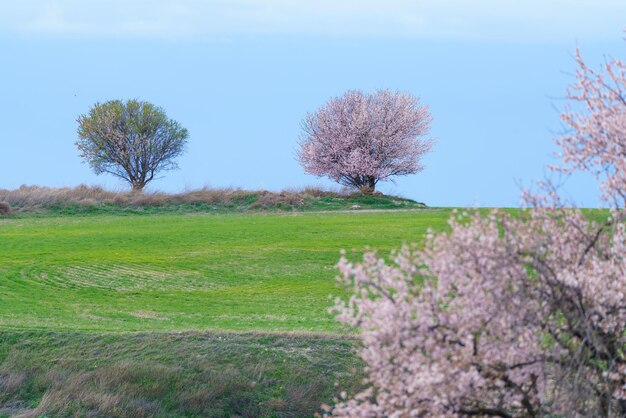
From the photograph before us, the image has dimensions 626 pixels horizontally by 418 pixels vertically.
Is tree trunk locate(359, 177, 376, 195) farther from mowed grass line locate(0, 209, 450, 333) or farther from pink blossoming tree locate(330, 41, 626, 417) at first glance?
pink blossoming tree locate(330, 41, 626, 417)

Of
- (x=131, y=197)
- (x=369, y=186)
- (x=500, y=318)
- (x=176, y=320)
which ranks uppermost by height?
(x=369, y=186)

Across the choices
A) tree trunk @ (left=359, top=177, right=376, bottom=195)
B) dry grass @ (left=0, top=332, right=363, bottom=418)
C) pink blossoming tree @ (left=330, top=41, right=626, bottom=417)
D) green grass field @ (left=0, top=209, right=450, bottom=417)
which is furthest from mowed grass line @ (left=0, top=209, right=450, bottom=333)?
tree trunk @ (left=359, top=177, right=376, bottom=195)

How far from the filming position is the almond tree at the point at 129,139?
53812 mm

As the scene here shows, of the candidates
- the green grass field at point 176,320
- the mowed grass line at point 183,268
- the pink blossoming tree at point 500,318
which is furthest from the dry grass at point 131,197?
the pink blossoming tree at point 500,318

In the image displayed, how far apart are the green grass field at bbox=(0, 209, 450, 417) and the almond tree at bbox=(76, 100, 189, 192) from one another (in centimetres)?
1962

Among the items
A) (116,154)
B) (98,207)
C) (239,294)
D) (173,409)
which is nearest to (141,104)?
(116,154)

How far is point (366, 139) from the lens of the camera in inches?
2039

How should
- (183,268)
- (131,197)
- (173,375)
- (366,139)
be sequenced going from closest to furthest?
(173,375) < (183,268) < (131,197) < (366,139)

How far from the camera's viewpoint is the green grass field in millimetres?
14664

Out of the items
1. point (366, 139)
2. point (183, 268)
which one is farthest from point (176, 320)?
point (366, 139)

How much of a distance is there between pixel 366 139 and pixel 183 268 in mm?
26954

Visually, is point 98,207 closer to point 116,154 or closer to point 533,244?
point 116,154

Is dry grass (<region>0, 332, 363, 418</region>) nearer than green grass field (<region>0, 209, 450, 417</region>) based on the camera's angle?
Yes

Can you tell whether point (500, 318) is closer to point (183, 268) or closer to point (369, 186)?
point (183, 268)
